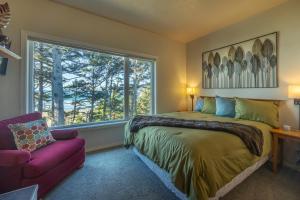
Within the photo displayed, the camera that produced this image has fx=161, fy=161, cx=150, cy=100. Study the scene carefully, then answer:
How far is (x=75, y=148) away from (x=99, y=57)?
6.18 feet

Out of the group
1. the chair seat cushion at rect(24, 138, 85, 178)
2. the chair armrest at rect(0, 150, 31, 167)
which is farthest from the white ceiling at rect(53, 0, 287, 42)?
the chair armrest at rect(0, 150, 31, 167)

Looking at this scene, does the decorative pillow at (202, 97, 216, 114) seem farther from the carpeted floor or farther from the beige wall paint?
the carpeted floor

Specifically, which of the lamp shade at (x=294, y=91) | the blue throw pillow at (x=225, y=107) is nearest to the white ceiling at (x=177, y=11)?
the lamp shade at (x=294, y=91)

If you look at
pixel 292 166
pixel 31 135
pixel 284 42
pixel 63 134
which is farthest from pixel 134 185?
pixel 284 42

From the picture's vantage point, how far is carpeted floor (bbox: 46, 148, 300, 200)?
1.79 m

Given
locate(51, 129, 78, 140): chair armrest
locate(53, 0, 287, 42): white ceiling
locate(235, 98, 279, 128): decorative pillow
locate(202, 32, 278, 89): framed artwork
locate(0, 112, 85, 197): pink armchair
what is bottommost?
locate(0, 112, 85, 197): pink armchair

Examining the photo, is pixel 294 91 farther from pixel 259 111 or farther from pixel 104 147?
pixel 104 147

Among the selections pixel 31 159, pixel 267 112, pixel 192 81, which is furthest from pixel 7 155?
pixel 192 81

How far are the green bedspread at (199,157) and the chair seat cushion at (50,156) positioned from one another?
1012 millimetres

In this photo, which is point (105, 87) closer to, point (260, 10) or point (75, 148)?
point (75, 148)

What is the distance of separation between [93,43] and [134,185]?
255 cm

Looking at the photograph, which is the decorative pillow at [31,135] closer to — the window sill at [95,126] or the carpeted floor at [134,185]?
the carpeted floor at [134,185]

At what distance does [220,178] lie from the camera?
1.52 meters

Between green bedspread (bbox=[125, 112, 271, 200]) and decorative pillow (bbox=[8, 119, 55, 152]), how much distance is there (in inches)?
53.3
